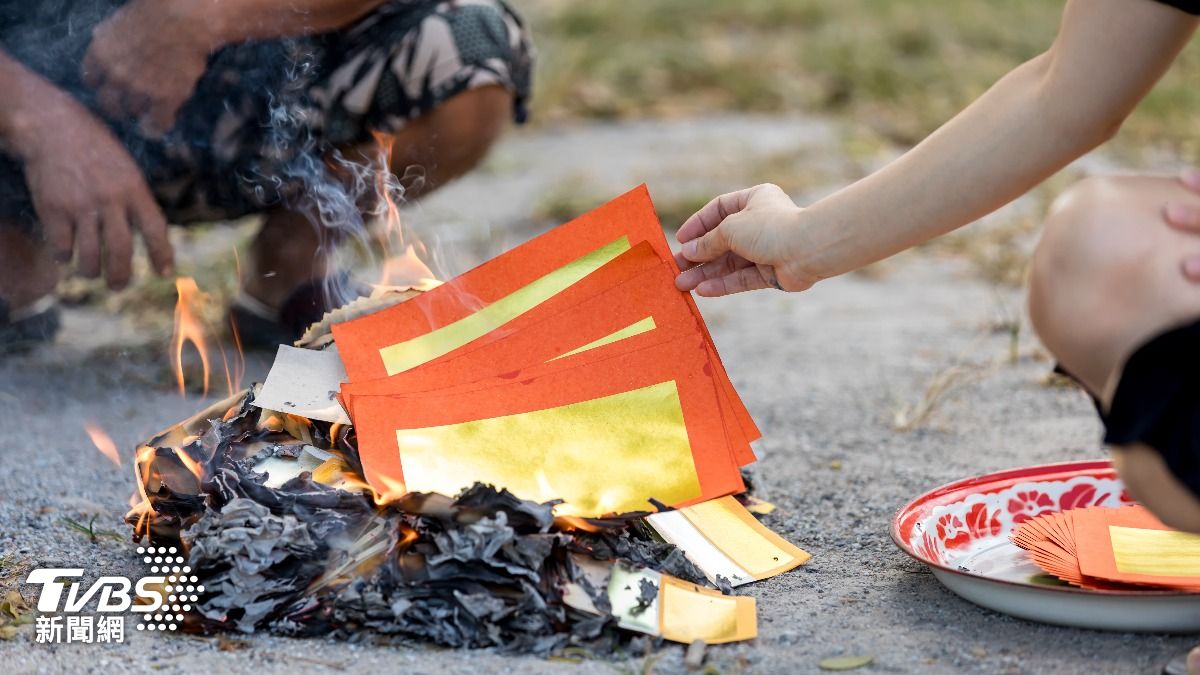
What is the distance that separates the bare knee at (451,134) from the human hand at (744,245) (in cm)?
83

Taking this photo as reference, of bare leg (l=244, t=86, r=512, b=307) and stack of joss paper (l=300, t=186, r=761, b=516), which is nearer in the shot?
stack of joss paper (l=300, t=186, r=761, b=516)

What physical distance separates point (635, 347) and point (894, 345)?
1134 mm

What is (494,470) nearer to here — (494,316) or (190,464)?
(494,316)

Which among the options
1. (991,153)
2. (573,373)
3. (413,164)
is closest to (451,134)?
(413,164)

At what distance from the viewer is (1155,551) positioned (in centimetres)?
137

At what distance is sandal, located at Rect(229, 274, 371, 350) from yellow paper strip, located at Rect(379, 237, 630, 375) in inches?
26.4

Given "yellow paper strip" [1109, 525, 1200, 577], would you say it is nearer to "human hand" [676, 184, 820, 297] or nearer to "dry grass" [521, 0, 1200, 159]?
"human hand" [676, 184, 820, 297]

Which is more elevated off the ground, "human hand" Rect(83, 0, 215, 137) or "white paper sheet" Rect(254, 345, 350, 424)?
"human hand" Rect(83, 0, 215, 137)

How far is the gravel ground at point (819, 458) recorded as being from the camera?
4.04 ft

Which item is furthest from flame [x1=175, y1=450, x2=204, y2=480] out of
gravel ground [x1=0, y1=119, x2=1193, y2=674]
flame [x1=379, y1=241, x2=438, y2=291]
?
flame [x1=379, y1=241, x2=438, y2=291]

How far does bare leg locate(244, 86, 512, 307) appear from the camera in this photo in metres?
2.20

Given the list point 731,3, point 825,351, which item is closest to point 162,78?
point 825,351

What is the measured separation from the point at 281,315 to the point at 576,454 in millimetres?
1073

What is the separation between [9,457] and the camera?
182cm
